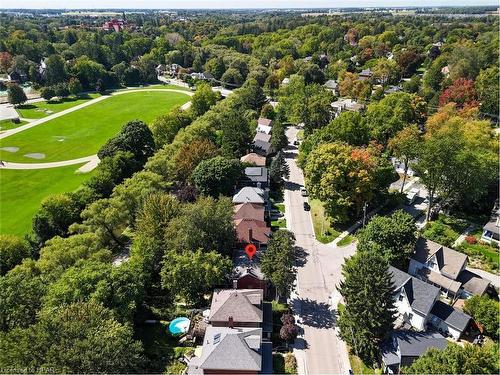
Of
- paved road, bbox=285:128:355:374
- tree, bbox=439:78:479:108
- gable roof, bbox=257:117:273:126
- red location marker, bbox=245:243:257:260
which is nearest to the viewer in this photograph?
paved road, bbox=285:128:355:374

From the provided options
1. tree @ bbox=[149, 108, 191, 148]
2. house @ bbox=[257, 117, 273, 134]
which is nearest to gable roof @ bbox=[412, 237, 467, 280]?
house @ bbox=[257, 117, 273, 134]

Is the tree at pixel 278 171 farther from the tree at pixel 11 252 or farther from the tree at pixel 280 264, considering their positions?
the tree at pixel 11 252

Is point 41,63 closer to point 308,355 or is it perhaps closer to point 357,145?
point 357,145

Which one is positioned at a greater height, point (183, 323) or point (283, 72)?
point (283, 72)

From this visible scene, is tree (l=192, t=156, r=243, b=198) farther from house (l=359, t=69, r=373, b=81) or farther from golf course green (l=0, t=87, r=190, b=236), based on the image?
house (l=359, t=69, r=373, b=81)

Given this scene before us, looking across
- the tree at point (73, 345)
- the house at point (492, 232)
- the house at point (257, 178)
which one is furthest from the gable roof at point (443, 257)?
the tree at point (73, 345)

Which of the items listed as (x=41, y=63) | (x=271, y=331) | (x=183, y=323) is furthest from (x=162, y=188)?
(x=41, y=63)
